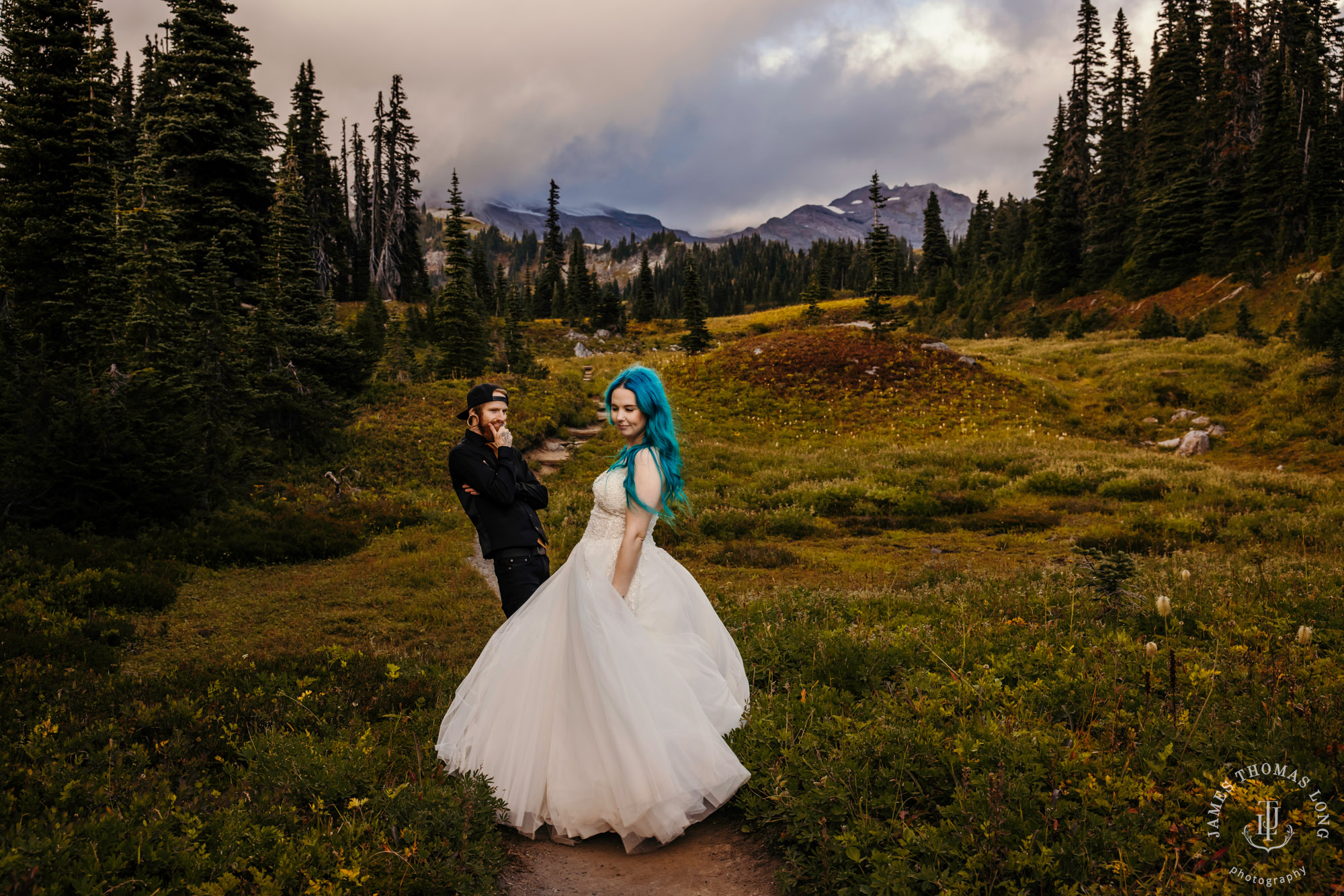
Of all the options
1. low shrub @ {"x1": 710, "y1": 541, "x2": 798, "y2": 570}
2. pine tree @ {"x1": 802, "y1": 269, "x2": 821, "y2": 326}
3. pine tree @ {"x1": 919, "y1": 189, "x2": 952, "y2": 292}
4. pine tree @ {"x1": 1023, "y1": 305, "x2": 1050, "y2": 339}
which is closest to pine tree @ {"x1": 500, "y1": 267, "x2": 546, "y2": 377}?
low shrub @ {"x1": 710, "y1": 541, "x2": 798, "y2": 570}

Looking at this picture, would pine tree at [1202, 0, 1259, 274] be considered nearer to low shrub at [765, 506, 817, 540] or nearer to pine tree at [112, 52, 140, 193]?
low shrub at [765, 506, 817, 540]

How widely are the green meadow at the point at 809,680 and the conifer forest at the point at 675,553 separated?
41 mm

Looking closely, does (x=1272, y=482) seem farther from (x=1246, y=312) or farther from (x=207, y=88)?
(x=207, y=88)

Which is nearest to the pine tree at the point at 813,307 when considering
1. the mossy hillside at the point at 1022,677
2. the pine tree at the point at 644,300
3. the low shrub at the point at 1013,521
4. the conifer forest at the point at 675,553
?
the pine tree at the point at 644,300

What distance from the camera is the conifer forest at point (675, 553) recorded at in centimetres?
353

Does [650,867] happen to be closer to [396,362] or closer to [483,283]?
[396,362]

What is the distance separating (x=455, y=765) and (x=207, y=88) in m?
28.5

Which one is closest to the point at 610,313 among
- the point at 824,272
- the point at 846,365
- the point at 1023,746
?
the point at 824,272

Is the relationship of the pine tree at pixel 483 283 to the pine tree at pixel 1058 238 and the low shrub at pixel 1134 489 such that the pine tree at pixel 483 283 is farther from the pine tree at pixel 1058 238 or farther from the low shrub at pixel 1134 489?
the low shrub at pixel 1134 489

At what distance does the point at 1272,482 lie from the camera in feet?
49.9

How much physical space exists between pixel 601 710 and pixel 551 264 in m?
89.9

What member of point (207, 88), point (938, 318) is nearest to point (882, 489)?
point (207, 88)

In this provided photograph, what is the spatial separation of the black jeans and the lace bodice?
1.44 meters

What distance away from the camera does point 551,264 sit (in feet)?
292
